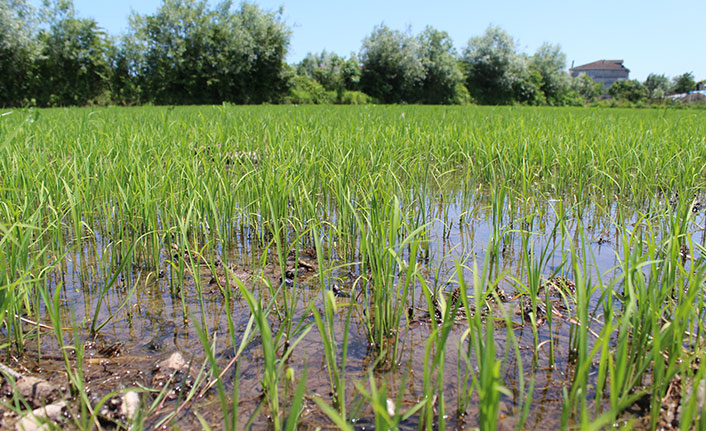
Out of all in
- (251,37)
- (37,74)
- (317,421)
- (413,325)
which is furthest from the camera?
(251,37)

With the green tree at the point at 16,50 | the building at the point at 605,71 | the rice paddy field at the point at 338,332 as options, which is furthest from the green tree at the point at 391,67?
the building at the point at 605,71

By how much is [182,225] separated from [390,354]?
2.76 ft

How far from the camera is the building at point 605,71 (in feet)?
291

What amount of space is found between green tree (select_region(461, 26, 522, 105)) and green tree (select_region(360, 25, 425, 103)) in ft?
23.9

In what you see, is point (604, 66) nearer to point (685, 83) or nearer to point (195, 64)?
point (685, 83)

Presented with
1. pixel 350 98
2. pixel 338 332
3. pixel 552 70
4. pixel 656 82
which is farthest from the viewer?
pixel 656 82

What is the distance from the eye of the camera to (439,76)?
109 feet

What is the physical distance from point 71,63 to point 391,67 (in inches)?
777

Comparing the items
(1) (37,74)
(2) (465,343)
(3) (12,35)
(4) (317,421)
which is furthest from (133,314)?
(1) (37,74)

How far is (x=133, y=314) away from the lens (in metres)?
1.56

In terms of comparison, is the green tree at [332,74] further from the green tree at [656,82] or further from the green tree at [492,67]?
the green tree at [656,82]

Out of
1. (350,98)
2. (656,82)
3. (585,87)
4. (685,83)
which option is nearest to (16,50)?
(350,98)

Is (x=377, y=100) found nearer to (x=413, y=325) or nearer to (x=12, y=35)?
(x=12, y=35)

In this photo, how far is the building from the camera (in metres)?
88.7
